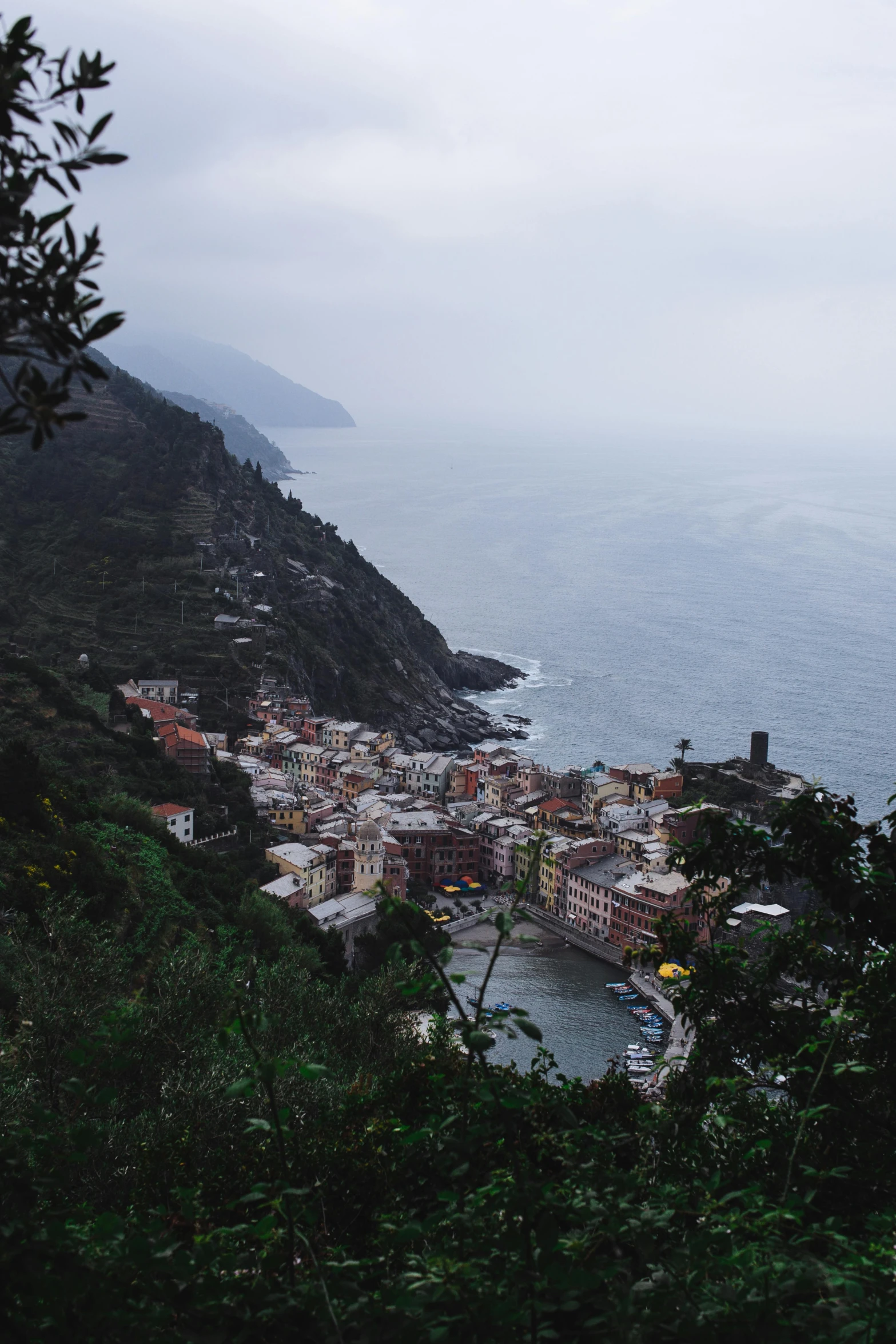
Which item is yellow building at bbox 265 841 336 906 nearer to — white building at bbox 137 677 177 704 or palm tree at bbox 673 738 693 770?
white building at bbox 137 677 177 704

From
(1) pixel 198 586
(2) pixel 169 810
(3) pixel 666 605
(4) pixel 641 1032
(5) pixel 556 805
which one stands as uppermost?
(3) pixel 666 605

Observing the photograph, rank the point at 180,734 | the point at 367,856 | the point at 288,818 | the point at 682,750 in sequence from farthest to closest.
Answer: the point at 682,750, the point at 180,734, the point at 288,818, the point at 367,856

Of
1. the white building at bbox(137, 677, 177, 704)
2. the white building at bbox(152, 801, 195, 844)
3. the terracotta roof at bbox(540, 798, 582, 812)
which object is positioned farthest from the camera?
the white building at bbox(137, 677, 177, 704)

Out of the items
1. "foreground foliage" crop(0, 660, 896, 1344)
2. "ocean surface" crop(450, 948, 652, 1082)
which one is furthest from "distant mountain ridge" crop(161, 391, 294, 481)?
"foreground foliage" crop(0, 660, 896, 1344)

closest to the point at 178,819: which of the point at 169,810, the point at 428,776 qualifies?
the point at 169,810

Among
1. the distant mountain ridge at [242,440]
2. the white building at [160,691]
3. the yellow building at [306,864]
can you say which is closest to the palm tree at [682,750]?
the yellow building at [306,864]

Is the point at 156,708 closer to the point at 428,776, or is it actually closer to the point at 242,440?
the point at 428,776

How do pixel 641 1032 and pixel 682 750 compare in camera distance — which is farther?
pixel 682 750
